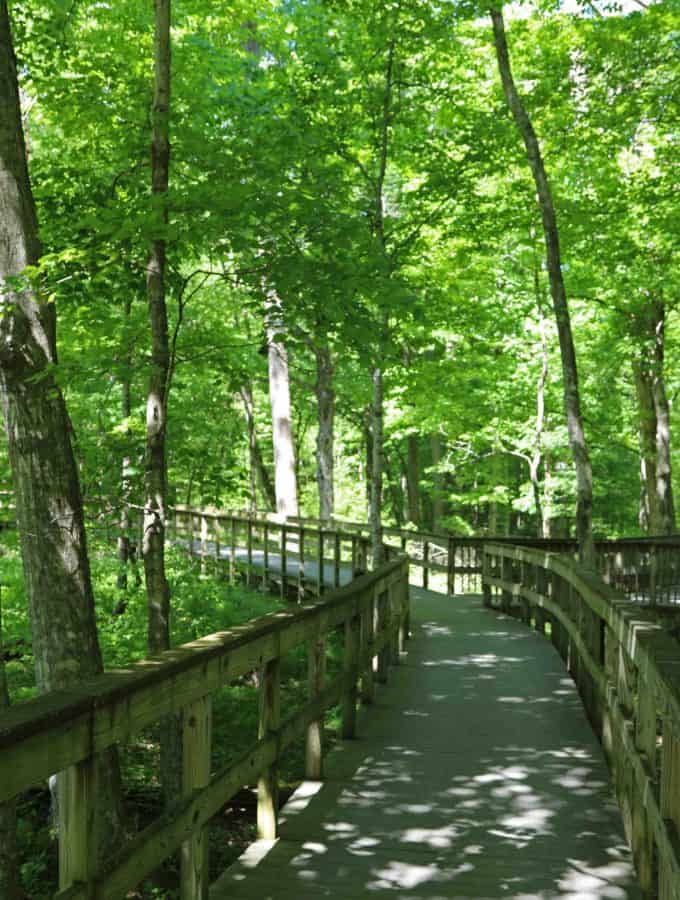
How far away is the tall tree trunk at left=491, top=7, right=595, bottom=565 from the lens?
12.4 meters

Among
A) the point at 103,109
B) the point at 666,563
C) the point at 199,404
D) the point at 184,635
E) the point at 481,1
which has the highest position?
the point at 481,1

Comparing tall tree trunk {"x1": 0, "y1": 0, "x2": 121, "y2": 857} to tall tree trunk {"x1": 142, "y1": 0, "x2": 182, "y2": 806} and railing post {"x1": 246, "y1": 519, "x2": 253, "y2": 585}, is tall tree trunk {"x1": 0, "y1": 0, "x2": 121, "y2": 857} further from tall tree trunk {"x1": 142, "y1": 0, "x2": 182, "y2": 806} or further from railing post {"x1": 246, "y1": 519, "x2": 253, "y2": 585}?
railing post {"x1": 246, "y1": 519, "x2": 253, "y2": 585}

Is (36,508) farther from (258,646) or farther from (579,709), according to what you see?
(579,709)

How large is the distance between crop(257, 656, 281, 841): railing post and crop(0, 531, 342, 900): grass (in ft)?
1.62

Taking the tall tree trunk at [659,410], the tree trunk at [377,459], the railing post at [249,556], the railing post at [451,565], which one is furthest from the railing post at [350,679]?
the tall tree trunk at [659,410]

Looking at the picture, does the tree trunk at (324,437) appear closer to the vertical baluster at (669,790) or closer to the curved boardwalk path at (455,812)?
the curved boardwalk path at (455,812)

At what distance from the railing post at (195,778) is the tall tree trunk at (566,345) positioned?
9224 millimetres

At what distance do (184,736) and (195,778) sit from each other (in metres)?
0.17

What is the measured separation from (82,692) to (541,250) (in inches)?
760

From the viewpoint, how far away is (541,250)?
20.7 m

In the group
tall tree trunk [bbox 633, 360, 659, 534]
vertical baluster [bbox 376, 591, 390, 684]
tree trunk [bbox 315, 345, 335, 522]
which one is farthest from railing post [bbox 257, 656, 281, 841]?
tree trunk [bbox 315, 345, 335, 522]

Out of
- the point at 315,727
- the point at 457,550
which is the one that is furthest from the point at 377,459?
the point at 315,727

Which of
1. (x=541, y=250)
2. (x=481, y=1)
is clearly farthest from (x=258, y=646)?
(x=541, y=250)

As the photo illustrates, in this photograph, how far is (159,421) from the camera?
7375 mm
